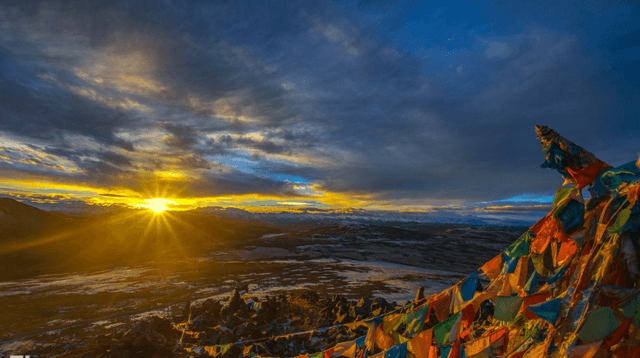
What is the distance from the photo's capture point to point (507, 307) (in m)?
2.25

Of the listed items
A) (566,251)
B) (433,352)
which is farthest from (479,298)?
(566,251)

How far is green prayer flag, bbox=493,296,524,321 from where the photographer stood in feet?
7.27

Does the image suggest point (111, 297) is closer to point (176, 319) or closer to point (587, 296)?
point (176, 319)

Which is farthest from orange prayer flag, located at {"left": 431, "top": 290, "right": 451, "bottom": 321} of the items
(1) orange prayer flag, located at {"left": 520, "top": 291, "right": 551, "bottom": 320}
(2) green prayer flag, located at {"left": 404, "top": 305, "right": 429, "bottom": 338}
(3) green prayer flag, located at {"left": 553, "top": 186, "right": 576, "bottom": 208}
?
(3) green prayer flag, located at {"left": 553, "top": 186, "right": 576, "bottom": 208}

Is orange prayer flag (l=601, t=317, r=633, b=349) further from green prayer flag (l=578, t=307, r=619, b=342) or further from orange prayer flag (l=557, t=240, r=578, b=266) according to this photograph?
orange prayer flag (l=557, t=240, r=578, b=266)

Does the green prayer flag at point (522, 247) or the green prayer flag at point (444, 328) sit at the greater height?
the green prayer flag at point (522, 247)

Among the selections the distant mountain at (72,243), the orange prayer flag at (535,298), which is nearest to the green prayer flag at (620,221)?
the orange prayer flag at (535,298)

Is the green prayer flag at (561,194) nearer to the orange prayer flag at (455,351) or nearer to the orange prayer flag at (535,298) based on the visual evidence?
the orange prayer flag at (535,298)

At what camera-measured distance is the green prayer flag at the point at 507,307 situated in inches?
87.3

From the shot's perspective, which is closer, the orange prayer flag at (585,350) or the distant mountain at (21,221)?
the orange prayer flag at (585,350)

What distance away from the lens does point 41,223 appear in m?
41.4

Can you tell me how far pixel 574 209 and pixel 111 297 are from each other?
17895 millimetres

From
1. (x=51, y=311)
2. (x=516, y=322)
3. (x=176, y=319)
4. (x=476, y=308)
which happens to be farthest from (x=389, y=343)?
(x=51, y=311)

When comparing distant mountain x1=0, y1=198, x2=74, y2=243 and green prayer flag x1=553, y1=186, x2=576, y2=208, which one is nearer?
green prayer flag x1=553, y1=186, x2=576, y2=208
